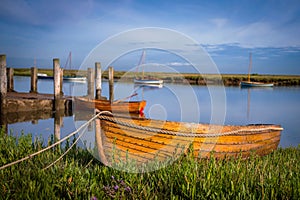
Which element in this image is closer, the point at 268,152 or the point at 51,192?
the point at 51,192

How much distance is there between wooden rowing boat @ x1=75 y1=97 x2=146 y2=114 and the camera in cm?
1877

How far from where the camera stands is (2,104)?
17266 mm

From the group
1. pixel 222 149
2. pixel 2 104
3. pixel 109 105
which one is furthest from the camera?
pixel 109 105

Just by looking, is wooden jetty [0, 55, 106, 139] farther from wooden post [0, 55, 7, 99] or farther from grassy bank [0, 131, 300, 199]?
grassy bank [0, 131, 300, 199]

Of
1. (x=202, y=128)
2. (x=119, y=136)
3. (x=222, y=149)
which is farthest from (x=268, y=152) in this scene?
(x=119, y=136)

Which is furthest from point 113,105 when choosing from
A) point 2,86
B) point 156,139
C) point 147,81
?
point 147,81

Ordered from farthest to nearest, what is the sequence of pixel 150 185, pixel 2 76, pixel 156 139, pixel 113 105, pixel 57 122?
pixel 113 105 → pixel 57 122 → pixel 2 76 → pixel 156 139 → pixel 150 185

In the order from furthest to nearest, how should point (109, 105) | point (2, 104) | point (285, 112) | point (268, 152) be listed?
1. point (285, 112)
2. point (109, 105)
3. point (2, 104)
4. point (268, 152)

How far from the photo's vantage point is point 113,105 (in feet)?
61.3

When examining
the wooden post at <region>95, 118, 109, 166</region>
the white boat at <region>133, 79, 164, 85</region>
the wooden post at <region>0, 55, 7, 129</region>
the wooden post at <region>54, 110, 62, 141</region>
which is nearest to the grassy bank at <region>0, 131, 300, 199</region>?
the wooden post at <region>95, 118, 109, 166</region>

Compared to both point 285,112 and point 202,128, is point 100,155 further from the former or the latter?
point 285,112

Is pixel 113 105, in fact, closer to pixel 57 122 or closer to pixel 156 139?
pixel 57 122

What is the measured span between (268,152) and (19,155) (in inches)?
240

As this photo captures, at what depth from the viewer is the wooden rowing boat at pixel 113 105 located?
18772 millimetres
